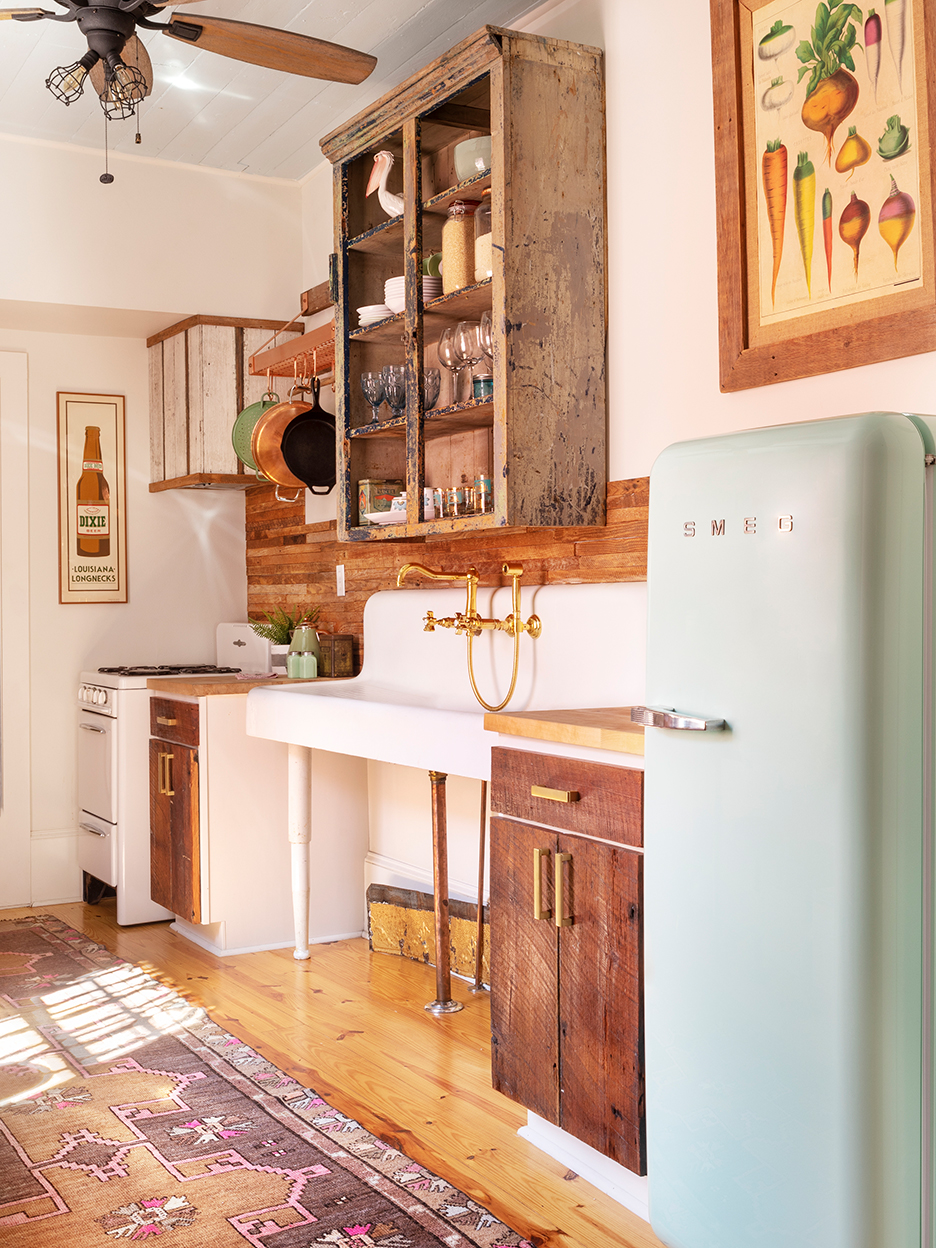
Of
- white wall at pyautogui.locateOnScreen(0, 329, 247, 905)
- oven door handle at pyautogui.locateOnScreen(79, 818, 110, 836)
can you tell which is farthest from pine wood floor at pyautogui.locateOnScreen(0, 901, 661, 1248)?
white wall at pyautogui.locateOnScreen(0, 329, 247, 905)

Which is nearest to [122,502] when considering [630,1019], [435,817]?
[435,817]

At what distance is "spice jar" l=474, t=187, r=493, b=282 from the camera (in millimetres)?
2913

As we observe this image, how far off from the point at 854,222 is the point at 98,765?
3.44 meters

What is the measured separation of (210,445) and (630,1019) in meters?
3.29

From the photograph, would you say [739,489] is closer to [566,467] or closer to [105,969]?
[566,467]

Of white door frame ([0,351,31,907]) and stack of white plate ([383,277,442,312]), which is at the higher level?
stack of white plate ([383,277,442,312])

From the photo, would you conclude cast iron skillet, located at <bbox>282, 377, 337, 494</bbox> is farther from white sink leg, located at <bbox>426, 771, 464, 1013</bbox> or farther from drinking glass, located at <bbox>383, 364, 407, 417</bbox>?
white sink leg, located at <bbox>426, 771, 464, 1013</bbox>

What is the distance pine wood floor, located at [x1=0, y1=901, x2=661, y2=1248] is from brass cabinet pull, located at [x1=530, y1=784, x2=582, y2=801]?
764mm

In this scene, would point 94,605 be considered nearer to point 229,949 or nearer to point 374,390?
point 229,949

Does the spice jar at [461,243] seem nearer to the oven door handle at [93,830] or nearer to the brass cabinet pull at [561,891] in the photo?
the brass cabinet pull at [561,891]

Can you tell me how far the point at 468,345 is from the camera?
303 centimetres

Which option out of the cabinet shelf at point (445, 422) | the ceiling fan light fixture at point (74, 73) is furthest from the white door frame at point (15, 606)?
the ceiling fan light fixture at point (74, 73)

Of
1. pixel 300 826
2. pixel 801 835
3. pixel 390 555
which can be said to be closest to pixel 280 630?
pixel 390 555

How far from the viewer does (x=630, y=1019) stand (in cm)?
199
